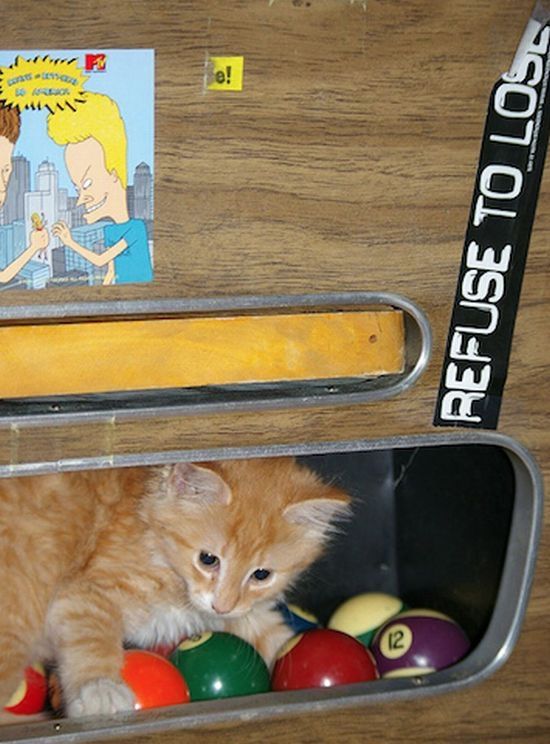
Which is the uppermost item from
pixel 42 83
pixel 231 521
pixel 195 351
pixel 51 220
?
pixel 42 83

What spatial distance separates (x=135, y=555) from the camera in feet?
5.34

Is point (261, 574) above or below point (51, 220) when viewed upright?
below

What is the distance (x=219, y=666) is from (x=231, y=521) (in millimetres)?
211

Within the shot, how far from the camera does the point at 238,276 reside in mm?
1303

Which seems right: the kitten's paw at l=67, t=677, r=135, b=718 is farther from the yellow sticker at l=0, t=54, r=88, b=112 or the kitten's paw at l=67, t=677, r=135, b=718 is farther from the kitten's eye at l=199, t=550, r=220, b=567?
the yellow sticker at l=0, t=54, r=88, b=112

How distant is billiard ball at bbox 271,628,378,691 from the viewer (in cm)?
161

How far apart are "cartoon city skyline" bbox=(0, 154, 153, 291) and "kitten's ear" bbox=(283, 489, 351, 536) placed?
53cm

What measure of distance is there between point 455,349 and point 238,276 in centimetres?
31

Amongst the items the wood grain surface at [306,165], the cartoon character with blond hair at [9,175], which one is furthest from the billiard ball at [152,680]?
the cartoon character with blond hair at [9,175]

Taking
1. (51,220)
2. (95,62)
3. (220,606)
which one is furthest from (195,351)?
(220,606)

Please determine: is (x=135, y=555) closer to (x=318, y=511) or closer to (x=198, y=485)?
(x=198, y=485)

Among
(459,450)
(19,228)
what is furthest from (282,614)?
(19,228)

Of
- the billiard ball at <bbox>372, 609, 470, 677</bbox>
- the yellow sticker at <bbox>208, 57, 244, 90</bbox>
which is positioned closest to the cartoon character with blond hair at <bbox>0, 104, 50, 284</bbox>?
the yellow sticker at <bbox>208, 57, 244, 90</bbox>

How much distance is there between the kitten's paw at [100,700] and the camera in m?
1.48
